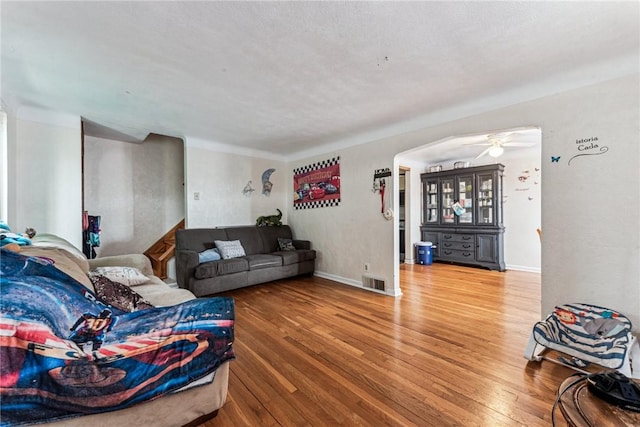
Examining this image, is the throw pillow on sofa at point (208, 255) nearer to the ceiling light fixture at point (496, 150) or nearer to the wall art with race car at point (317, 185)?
the wall art with race car at point (317, 185)

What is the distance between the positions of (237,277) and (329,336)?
1910 millimetres

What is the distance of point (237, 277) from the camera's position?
12.3ft

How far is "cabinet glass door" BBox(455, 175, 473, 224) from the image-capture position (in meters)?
5.37

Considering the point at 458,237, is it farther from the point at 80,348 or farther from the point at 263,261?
the point at 80,348

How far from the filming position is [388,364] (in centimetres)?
195

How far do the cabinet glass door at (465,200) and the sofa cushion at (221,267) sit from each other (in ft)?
15.0

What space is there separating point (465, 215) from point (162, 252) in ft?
20.2

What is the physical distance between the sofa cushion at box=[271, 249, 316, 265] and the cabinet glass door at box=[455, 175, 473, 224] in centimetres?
337

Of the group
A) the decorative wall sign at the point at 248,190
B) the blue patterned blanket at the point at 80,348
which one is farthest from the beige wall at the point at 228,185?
the blue patterned blanket at the point at 80,348

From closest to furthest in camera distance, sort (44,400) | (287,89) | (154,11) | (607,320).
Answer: (44,400), (154,11), (607,320), (287,89)

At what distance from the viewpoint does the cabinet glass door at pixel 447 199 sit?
5.65m

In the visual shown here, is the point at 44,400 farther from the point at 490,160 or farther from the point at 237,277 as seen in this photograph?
the point at 490,160

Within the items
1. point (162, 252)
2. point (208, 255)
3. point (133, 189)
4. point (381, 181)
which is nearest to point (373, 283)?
point (381, 181)

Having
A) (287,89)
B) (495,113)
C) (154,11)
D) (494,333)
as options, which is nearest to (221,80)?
(287,89)
